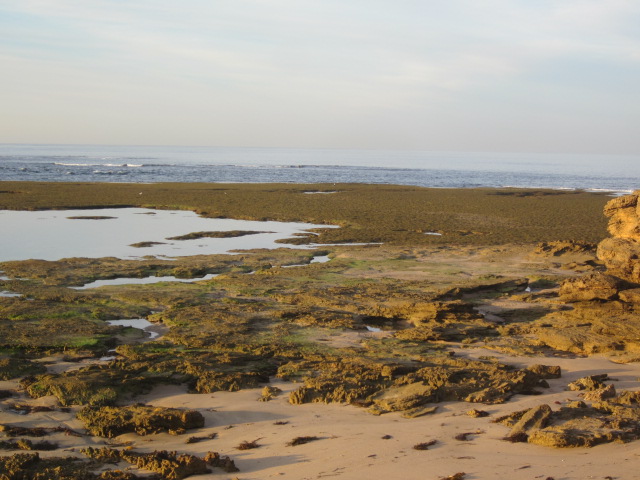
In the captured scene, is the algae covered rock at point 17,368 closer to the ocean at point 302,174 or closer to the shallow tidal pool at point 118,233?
the shallow tidal pool at point 118,233

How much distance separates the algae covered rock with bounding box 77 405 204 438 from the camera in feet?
21.2

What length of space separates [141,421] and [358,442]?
2.16 meters

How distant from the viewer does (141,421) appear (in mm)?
6520

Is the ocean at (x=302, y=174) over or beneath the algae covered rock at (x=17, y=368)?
over

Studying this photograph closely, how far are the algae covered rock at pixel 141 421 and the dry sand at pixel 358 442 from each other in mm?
116

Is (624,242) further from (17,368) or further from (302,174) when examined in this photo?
(302,174)

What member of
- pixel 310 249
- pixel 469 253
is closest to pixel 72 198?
pixel 310 249

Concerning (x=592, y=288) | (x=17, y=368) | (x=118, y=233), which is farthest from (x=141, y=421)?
(x=118, y=233)

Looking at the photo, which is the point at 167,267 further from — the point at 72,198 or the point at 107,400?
the point at 72,198

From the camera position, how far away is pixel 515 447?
582 centimetres

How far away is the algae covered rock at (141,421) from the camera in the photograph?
6.45 meters

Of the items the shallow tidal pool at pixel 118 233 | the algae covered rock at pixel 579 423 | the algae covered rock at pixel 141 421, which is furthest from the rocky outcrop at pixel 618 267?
the shallow tidal pool at pixel 118 233

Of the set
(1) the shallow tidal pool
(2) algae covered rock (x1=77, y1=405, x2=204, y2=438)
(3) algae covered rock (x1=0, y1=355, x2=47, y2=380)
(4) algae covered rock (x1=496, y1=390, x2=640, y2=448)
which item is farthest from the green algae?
(2) algae covered rock (x1=77, y1=405, x2=204, y2=438)

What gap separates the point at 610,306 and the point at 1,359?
895cm
